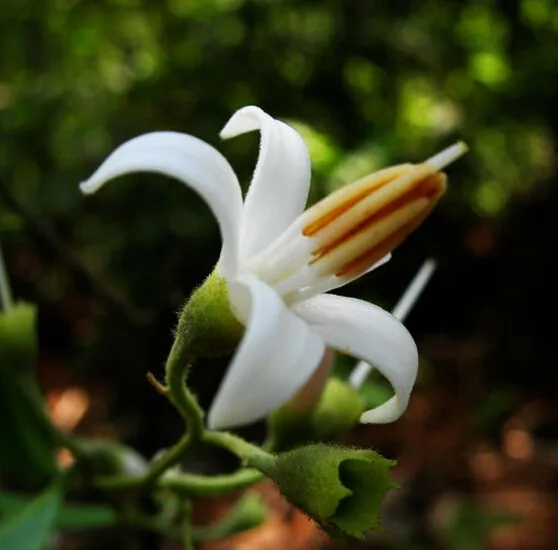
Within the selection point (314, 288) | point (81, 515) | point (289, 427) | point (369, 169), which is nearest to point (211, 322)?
point (314, 288)

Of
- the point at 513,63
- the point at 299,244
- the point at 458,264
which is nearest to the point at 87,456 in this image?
the point at 299,244

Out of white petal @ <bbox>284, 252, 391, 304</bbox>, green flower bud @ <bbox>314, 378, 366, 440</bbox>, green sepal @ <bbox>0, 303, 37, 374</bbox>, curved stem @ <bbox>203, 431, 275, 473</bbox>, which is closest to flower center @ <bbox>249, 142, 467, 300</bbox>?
white petal @ <bbox>284, 252, 391, 304</bbox>

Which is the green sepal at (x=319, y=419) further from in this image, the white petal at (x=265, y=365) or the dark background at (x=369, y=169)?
the dark background at (x=369, y=169)

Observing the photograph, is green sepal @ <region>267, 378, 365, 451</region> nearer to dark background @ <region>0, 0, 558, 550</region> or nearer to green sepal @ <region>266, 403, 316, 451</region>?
green sepal @ <region>266, 403, 316, 451</region>

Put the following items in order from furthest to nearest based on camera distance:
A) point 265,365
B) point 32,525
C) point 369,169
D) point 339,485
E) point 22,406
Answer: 1. point 369,169
2. point 22,406
3. point 32,525
4. point 339,485
5. point 265,365

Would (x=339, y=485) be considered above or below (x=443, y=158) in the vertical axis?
below

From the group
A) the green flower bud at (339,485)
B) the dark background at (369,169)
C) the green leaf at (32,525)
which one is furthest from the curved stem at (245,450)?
the dark background at (369,169)

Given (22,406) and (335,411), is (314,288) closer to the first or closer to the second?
(335,411)
